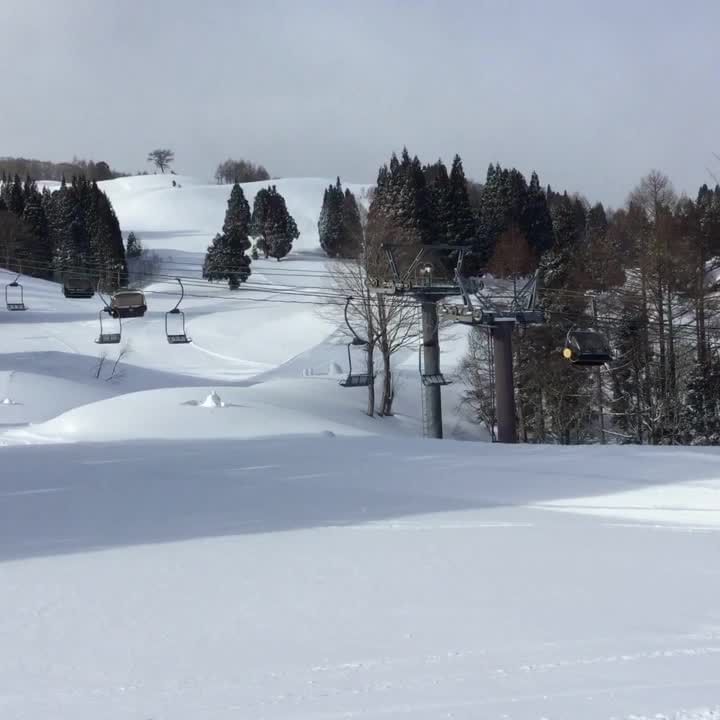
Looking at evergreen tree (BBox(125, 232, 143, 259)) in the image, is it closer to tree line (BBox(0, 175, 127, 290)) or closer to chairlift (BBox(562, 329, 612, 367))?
tree line (BBox(0, 175, 127, 290))

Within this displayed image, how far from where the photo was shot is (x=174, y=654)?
23.0 ft

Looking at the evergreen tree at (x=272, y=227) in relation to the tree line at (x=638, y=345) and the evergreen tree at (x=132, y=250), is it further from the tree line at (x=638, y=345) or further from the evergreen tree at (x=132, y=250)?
the tree line at (x=638, y=345)

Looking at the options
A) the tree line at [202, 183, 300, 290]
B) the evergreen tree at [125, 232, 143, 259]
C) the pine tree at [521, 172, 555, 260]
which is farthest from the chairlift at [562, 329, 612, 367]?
the evergreen tree at [125, 232, 143, 259]

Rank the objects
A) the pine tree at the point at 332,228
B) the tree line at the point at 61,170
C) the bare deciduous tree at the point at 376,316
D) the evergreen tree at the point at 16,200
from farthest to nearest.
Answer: the tree line at the point at 61,170 < the pine tree at the point at 332,228 < the evergreen tree at the point at 16,200 < the bare deciduous tree at the point at 376,316

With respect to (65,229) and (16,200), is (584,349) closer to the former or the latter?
(65,229)

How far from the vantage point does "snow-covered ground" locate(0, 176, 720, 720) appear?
19.9 ft

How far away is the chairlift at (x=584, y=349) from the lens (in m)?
21.0

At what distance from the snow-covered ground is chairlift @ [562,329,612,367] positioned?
2.79 m

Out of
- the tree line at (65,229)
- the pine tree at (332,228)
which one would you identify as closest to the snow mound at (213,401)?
the tree line at (65,229)

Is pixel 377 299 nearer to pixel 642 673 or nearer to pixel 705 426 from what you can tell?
pixel 705 426

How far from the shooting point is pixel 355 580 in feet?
30.8

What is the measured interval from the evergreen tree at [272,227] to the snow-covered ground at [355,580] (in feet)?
222

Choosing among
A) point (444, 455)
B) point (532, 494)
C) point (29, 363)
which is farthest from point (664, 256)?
point (29, 363)

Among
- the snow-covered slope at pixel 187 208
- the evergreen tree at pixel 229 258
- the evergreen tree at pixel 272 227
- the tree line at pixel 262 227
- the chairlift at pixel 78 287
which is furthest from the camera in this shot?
the snow-covered slope at pixel 187 208
